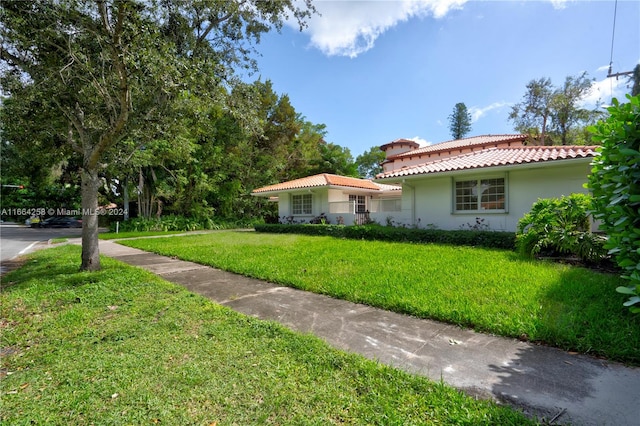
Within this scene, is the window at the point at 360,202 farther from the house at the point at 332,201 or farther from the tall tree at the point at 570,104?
the tall tree at the point at 570,104

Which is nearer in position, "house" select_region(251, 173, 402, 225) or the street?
the street

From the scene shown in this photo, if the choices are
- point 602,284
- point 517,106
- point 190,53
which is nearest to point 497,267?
point 602,284

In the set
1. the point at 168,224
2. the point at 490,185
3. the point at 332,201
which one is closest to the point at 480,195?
the point at 490,185

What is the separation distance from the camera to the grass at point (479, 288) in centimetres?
339

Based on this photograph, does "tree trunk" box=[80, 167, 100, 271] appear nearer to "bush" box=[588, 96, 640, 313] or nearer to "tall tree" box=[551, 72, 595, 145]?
"bush" box=[588, 96, 640, 313]

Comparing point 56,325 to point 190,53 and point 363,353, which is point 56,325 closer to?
point 363,353

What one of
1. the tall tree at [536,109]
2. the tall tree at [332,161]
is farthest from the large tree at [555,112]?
the tall tree at [332,161]

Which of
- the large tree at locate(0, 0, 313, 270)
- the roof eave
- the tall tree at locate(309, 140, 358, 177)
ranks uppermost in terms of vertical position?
the tall tree at locate(309, 140, 358, 177)

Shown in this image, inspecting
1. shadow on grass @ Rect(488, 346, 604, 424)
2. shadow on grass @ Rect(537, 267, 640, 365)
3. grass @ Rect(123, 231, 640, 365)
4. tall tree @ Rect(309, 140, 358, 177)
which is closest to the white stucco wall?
grass @ Rect(123, 231, 640, 365)

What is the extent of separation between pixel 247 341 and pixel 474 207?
10713 mm

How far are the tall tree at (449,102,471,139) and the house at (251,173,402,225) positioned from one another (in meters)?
31.9

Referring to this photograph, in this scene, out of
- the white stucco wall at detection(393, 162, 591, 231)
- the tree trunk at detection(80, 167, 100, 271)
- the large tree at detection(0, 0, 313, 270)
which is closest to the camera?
the large tree at detection(0, 0, 313, 270)

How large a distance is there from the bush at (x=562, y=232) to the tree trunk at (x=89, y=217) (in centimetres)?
1053

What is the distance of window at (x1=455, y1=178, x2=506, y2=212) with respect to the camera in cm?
1098
